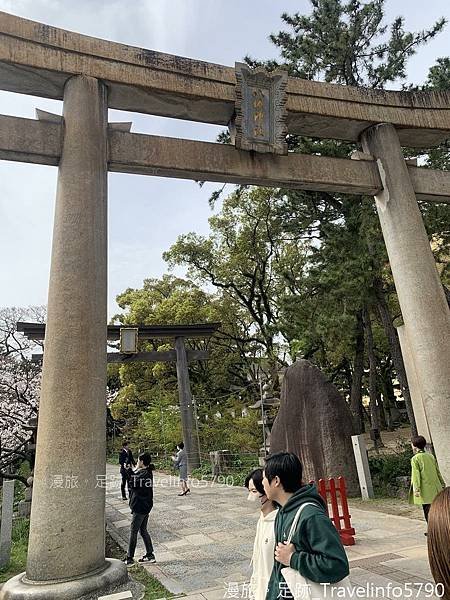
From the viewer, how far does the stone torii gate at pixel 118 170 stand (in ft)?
15.6

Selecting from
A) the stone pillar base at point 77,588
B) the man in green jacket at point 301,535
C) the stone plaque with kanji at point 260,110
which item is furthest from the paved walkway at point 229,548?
the stone plaque with kanji at point 260,110

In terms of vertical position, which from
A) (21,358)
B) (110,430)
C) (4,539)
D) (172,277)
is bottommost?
(4,539)

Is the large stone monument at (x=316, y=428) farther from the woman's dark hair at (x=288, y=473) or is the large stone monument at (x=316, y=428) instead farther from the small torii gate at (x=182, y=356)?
the woman's dark hair at (x=288, y=473)

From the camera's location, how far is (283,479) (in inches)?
93.7

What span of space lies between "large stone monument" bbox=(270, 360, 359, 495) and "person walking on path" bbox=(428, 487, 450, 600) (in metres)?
8.98

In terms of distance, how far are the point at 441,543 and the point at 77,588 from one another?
4.17 m

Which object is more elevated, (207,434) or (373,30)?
(373,30)

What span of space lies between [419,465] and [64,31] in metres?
7.65

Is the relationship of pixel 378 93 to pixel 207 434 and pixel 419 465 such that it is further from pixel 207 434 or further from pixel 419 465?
pixel 207 434

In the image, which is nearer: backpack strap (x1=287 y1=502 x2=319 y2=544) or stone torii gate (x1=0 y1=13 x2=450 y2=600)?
backpack strap (x1=287 y1=502 x2=319 y2=544)

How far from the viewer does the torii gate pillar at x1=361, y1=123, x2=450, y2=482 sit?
22.4 ft

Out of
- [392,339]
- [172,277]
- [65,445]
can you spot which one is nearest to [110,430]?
[172,277]

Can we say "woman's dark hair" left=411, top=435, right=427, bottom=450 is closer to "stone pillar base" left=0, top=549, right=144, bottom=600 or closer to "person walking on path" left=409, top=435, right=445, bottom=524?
"person walking on path" left=409, top=435, right=445, bottom=524

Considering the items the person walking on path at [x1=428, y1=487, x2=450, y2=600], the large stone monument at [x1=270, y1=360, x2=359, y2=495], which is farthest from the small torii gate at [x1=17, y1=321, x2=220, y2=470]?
the person walking on path at [x1=428, y1=487, x2=450, y2=600]
